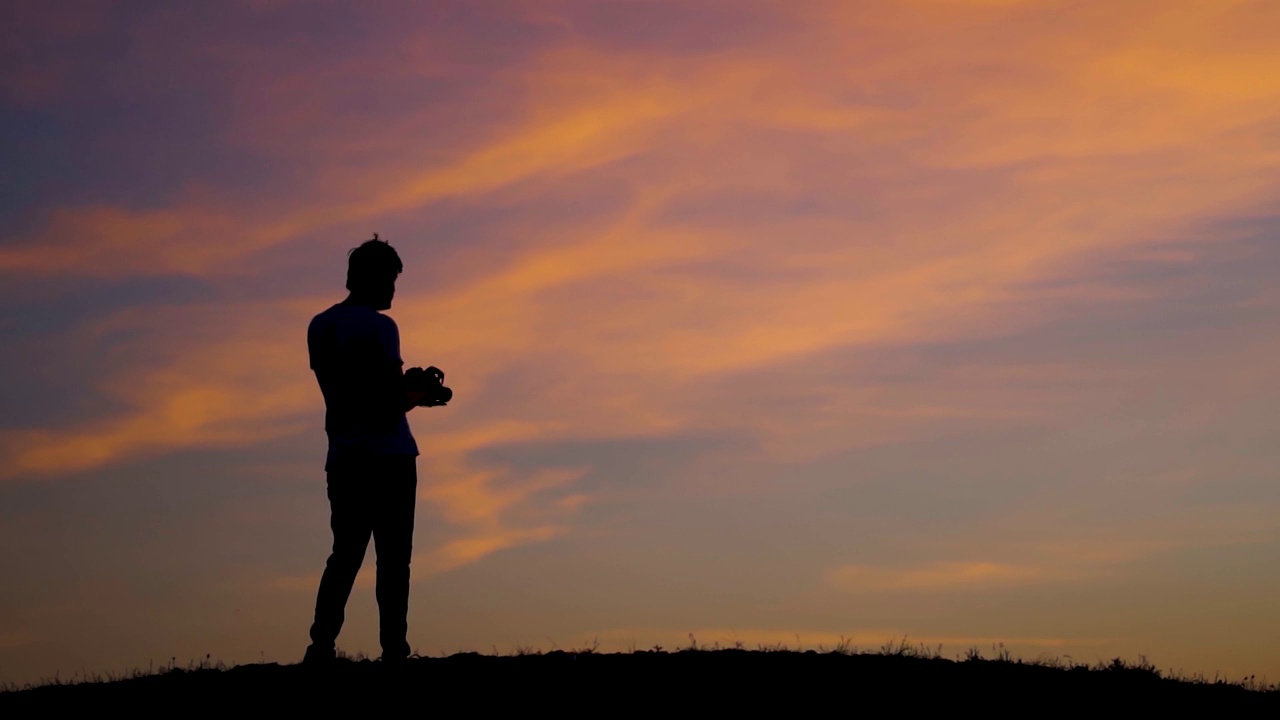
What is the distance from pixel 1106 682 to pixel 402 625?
564 cm

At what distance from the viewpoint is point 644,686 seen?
912cm

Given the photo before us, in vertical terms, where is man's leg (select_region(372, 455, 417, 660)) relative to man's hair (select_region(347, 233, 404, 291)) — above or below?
below

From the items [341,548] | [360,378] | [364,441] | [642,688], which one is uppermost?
[360,378]

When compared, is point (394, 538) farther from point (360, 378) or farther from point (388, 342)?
point (388, 342)

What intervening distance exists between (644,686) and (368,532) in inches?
83.5

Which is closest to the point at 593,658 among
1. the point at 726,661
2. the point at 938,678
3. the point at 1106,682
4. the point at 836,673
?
the point at 726,661

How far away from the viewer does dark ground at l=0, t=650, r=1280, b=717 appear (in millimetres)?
8531

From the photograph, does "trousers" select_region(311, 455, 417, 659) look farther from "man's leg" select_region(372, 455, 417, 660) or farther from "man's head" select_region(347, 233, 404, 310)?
"man's head" select_region(347, 233, 404, 310)

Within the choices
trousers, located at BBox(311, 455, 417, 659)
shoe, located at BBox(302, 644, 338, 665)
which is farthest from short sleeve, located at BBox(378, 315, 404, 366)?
shoe, located at BBox(302, 644, 338, 665)

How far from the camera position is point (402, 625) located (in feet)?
28.7

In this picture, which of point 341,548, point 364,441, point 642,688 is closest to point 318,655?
point 341,548

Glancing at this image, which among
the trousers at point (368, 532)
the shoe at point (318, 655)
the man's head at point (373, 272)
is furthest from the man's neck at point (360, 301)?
the shoe at point (318, 655)

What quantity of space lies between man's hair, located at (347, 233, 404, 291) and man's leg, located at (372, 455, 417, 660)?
3.73 ft

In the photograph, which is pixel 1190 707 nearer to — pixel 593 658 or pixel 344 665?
pixel 593 658
